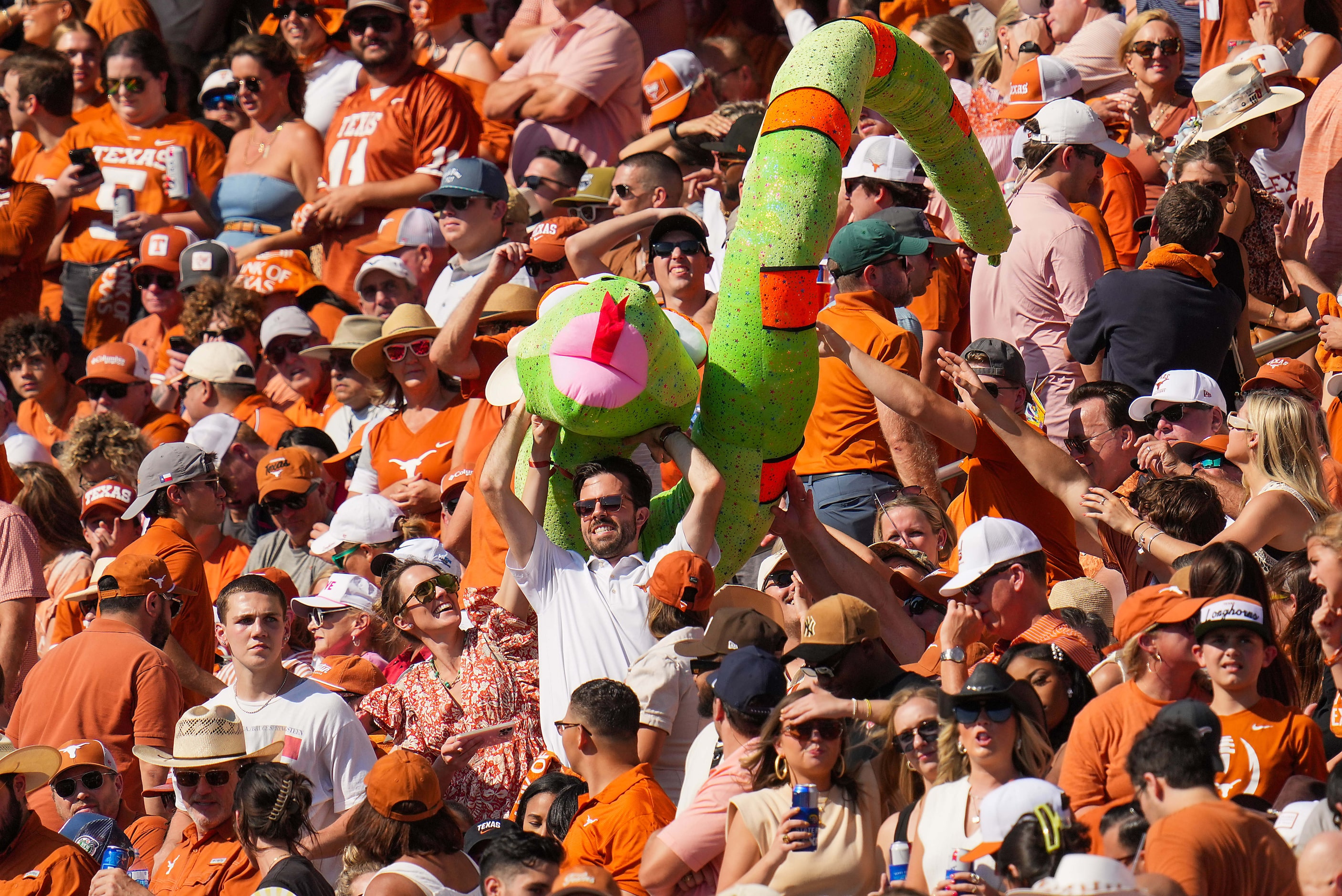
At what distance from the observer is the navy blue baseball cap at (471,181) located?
9.20 meters

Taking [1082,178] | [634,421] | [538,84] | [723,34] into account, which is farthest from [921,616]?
[723,34]

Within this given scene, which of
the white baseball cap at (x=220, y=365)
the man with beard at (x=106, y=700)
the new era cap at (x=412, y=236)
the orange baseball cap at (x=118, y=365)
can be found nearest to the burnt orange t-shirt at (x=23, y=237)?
the orange baseball cap at (x=118, y=365)

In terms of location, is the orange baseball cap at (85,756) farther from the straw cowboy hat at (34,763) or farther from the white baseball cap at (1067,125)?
the white baseball cap at (1067,125)

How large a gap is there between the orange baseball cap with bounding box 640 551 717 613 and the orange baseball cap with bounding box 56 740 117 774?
216cm

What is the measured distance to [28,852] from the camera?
18.7ft

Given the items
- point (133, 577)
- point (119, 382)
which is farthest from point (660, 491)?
point (119, 382)

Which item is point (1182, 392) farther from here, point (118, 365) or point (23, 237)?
point (23, 237)

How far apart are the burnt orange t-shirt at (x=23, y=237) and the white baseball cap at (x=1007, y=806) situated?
8922mm

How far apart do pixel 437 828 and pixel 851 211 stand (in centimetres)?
420

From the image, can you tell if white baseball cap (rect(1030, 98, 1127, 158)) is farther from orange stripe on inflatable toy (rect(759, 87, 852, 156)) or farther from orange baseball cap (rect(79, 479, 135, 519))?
orange baseball cap (rect(79, 479, 135, 519))

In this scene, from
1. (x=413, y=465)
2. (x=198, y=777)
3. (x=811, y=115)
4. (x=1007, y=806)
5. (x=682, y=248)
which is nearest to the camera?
(x=1007, y=806)

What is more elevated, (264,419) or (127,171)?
(127,171)

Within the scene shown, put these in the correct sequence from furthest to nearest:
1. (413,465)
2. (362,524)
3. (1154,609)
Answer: (413,465) < (362,524) < (1154,609)

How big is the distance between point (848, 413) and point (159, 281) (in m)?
5.66
